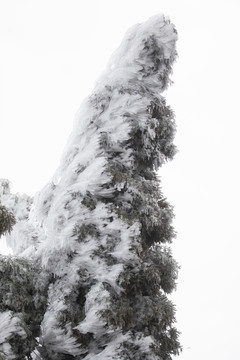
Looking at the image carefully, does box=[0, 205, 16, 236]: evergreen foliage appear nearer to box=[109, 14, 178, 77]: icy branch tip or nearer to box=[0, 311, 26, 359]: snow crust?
box=[0, 311, 26, 359]: snow crust

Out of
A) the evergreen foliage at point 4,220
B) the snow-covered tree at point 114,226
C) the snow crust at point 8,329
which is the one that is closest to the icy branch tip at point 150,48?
the snow-covered tree at point 114,226

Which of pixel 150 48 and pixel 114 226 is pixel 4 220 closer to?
pixel 114 226

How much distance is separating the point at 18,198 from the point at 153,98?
4.93 meters

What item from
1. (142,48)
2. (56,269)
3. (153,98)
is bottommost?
(56,269)

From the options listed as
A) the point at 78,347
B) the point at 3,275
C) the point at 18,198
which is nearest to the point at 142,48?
the point at 18,198

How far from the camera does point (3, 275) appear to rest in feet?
18.9

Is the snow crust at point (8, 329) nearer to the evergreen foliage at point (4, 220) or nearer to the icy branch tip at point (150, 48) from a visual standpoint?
the evergreen foliage at point (4, 220)

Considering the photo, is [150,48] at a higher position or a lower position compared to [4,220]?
higher

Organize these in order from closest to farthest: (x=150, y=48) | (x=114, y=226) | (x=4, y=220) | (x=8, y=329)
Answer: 1. (x=4, y=220)
2. (x=8, y=329)
3. (x=114, y=226)
4. (x=150, y=48)

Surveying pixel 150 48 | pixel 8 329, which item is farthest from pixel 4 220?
pixel 150 48

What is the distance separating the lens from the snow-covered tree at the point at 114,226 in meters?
5.54

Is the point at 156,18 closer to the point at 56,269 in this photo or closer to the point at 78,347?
the point at 56,269

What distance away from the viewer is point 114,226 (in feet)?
19.8

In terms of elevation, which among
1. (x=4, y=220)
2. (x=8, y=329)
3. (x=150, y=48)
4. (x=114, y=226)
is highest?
(x=150, y=48)
